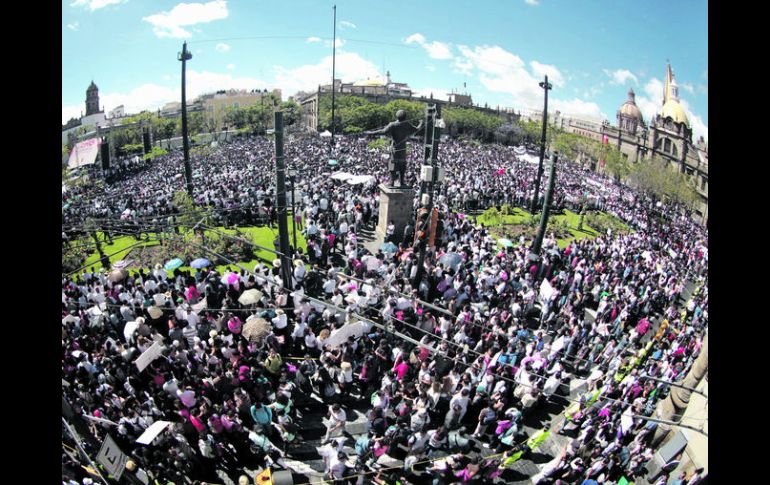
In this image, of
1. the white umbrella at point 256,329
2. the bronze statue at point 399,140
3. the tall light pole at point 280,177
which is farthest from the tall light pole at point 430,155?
the white umbrella at point 256,329

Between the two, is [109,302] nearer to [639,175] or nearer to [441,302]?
[441,302]

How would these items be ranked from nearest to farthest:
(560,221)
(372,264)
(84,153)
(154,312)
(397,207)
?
(154,312) → (372,264) → (397,207) → (560,221) → (84,153)

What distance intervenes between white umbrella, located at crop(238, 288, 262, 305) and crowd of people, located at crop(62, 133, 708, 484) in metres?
0.21

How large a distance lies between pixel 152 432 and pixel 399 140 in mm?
13300

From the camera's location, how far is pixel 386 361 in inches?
416

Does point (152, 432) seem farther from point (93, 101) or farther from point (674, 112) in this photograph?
point (93, 101)

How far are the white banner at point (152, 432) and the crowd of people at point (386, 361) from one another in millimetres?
244

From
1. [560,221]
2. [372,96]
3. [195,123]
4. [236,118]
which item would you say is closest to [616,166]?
[560,221]

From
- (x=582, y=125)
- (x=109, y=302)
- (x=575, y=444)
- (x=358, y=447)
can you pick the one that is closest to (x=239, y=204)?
(x=109, y=302)

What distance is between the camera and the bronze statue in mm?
17969

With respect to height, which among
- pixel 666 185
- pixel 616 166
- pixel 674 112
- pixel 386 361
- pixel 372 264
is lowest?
pixel 386 361

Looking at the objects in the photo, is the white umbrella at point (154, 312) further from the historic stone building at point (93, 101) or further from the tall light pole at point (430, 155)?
the historic stone building at point (93, 101)
